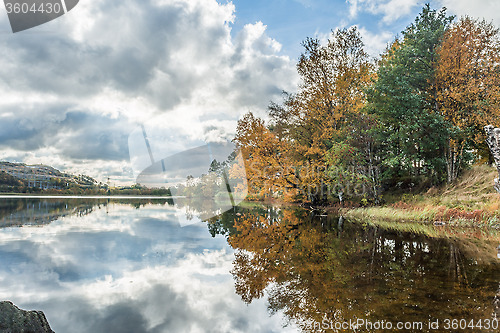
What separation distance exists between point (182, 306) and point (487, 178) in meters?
16.7

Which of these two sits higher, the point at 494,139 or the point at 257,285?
the point at 494,139

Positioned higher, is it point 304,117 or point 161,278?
point 304,117

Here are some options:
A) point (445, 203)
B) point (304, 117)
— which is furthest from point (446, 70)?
point (304, 117)

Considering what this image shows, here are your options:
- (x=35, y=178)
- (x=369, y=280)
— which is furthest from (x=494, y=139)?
(x=35, y=178)

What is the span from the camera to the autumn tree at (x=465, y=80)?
1476cm

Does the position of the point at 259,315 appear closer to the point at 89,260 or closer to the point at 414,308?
the point at 414,308

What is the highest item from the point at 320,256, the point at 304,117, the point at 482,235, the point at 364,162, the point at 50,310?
the point at 304,117

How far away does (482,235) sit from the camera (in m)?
8.71

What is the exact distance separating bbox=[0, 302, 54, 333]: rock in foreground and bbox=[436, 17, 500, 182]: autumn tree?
18155 mm

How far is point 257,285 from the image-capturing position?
458 cm

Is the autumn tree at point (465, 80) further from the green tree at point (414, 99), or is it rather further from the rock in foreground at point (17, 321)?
the rock in foreground at point (17, 321)

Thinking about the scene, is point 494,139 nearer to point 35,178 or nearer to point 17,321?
point 17,321

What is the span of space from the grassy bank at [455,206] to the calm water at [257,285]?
12.4 ft

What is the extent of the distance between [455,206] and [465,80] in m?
7.95
